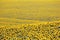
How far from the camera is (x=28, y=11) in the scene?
13273 millimetres

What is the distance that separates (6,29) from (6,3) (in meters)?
8.83

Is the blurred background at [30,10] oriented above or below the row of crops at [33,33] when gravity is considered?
below

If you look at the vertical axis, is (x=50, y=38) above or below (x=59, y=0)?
above

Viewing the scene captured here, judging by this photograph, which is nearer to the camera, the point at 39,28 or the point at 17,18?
the point at 39,28

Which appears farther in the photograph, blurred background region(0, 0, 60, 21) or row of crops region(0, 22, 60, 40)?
blurred background region(0, 0, 60, 21)

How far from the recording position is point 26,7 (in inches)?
574

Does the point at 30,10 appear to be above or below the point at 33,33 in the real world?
below

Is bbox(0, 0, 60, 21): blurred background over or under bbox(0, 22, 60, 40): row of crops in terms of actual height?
under

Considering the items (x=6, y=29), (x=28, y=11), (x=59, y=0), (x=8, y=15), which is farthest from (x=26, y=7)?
(x=6, y=29)

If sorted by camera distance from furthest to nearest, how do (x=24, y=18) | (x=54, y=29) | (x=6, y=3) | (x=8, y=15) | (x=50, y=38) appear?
(x=6, y=3) → (x=8, y=15) → (x=24, y=18) → (x=54, y=29) → (x=50, y=38)

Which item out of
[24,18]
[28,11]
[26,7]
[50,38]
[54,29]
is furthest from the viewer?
[26,7]

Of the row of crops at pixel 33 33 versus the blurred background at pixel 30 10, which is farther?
the blurred background at pixel 30 10

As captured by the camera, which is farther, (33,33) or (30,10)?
(30,10)

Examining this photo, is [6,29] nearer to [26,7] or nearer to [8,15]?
[8,15]
